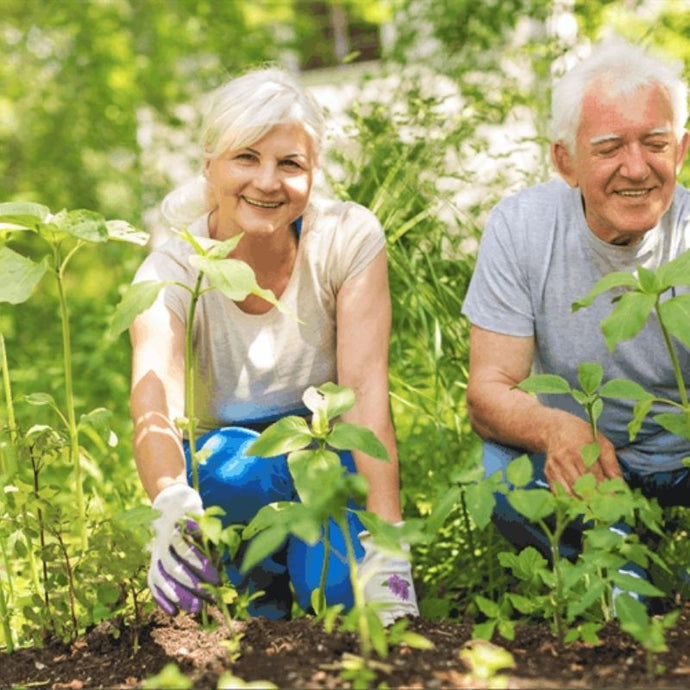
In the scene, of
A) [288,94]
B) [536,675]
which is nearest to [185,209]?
[288,94]

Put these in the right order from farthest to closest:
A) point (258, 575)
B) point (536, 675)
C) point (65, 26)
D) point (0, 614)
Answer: point (65, 26)
point (258, 575)
point (0, 614)
point (536, 675)

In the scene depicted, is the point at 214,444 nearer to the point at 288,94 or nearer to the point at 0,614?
the point at 0,614

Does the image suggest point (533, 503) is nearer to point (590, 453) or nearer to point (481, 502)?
point (481, 502)

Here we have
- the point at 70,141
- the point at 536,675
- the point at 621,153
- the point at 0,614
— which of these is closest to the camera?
the point at 536,675

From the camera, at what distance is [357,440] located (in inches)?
59.5

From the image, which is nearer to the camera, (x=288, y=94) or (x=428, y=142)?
(x=288, y=94)

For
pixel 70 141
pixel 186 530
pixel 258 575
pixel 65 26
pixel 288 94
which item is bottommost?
pixel 258 575

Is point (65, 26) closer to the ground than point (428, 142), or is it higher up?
higher up

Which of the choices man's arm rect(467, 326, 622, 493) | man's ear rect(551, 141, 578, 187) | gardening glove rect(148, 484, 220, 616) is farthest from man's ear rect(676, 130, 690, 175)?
gardening glove rect(148, 484, 220, 616)

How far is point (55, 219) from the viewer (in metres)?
1.65

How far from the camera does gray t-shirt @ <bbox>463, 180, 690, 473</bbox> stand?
2.27 meters

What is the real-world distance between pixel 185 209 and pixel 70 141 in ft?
20.4

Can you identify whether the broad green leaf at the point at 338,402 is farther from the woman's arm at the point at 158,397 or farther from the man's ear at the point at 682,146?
the man's ear at the point at 682,146

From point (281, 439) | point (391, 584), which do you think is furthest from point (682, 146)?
point (281, 439)
